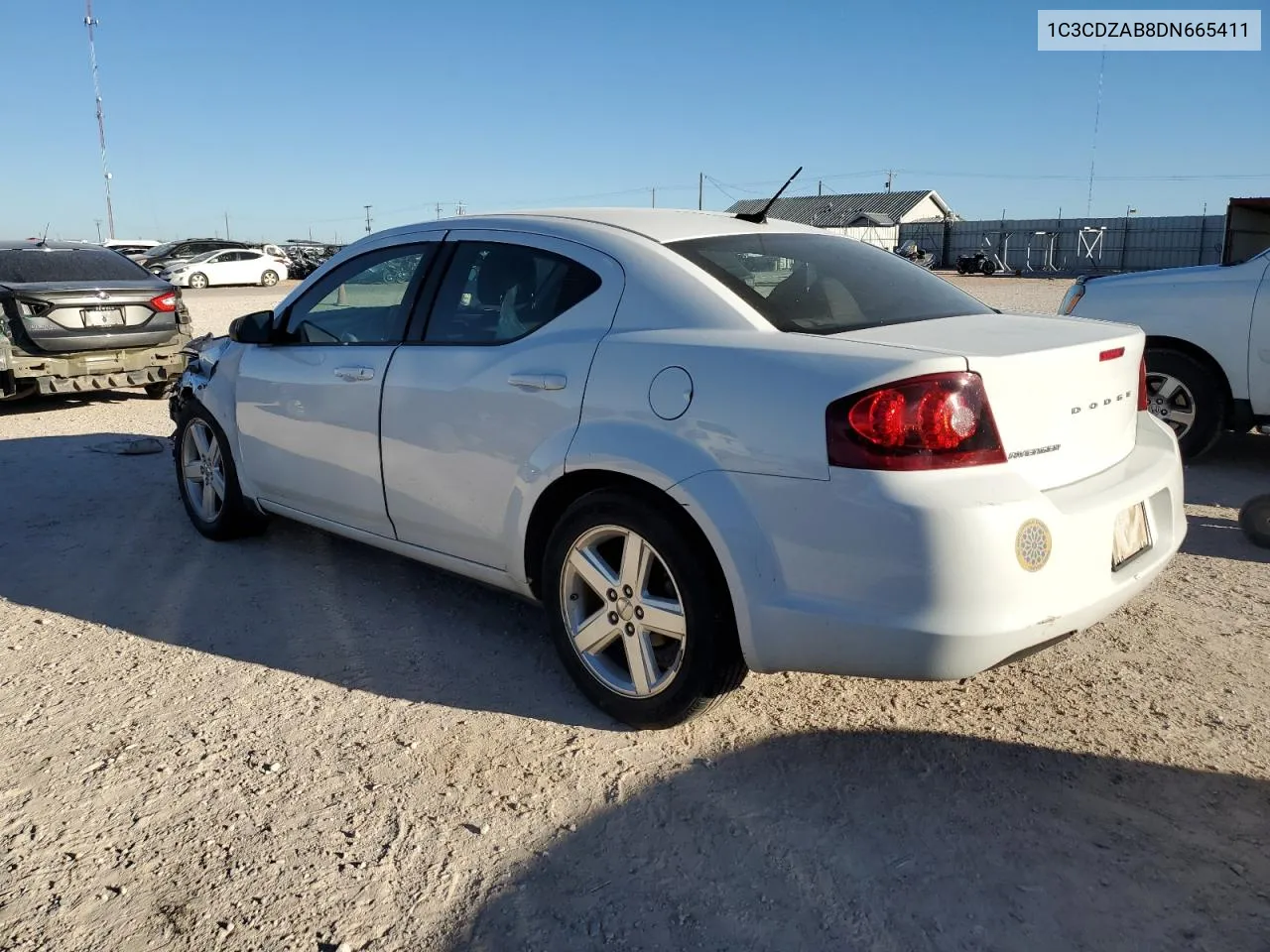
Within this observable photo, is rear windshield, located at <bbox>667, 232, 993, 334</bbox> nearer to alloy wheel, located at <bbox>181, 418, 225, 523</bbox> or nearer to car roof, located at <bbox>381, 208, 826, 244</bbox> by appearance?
car roof, located at <bbox>381, 208, 826, 244</bbox>

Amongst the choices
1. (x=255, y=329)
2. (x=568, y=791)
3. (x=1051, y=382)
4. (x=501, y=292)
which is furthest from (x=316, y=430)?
(x=1051, y=382)

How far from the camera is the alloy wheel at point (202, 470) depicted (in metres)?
5.15

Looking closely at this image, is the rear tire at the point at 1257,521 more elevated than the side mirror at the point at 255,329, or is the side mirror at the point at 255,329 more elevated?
the side mirror at the point at 255,329

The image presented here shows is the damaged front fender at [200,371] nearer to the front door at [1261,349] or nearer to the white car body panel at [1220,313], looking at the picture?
the white car body panel at [1220,313]

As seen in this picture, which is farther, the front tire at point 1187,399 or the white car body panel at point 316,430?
the front tire at point 1187,399

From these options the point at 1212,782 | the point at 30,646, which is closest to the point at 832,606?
the point at 1212,782

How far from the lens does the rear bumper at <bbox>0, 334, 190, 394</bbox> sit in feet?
28.3

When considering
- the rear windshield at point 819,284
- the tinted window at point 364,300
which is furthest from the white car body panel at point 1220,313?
the tinted window at point 364,300

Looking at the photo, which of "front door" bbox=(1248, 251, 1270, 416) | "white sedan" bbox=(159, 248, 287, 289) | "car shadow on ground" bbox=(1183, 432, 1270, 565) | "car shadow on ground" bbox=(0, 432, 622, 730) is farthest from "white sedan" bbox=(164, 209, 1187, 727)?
"white sedan" bbox=(159, 248, 287, 289)

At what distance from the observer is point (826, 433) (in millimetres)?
2684

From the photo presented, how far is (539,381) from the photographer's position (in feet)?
11.1

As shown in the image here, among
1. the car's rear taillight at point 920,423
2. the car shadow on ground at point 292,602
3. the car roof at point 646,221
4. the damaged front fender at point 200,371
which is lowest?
the car shadow on ground at point 292,602

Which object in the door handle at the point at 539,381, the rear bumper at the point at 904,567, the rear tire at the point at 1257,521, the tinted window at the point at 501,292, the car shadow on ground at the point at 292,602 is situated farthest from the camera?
the rear tire at the point at 1257,521

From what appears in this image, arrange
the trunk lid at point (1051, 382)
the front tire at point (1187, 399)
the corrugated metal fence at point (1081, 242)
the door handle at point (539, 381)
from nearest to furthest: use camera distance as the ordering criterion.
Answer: the trunk lid at point (1051, 382)
the door handle at point (539, 381)
the front tire at point (1187, 399)
the corrugated metal fence at point (1081, 242)
